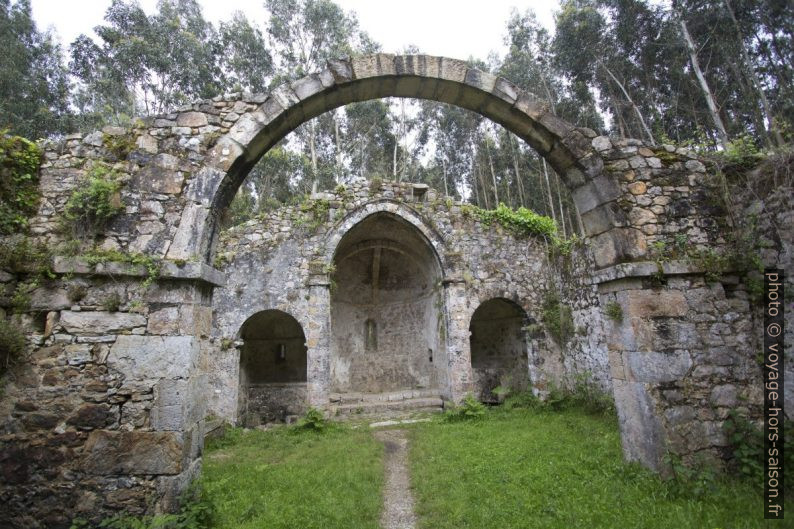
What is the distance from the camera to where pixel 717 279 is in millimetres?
4047

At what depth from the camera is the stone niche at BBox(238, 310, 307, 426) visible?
37.7 feet

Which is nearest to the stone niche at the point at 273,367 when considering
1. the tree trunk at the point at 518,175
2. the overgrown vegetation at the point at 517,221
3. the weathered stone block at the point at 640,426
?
the overgrown vegetation at the point at 517,221

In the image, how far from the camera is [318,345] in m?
9.31

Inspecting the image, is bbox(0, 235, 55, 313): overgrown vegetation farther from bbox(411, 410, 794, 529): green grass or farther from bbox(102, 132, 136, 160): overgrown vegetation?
bbox(411, 410, 794, 529): green grass

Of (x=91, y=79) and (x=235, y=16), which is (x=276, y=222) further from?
(x=235, y=16)

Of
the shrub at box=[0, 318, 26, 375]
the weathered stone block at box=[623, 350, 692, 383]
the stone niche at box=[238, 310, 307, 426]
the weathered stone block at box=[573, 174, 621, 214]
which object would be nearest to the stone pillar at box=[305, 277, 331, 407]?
the stone niche at box=[238, 310, 307, 426]

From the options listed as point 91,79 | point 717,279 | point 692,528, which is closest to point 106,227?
point 692,528

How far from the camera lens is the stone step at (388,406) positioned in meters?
10.1

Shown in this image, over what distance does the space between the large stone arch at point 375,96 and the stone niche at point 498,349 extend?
22.7ft

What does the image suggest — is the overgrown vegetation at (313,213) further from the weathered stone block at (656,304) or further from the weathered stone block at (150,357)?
the weathered stone block at (656,304)

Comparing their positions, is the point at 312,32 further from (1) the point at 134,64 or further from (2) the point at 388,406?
(2) the point at 388,406

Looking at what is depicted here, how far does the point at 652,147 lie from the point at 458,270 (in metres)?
6.33

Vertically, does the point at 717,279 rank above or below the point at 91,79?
below

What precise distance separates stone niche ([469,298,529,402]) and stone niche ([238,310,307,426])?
219 inches
